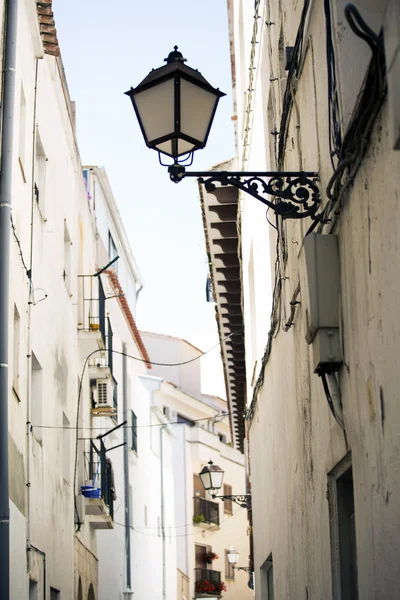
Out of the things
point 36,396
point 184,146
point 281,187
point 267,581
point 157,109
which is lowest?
point 267,581

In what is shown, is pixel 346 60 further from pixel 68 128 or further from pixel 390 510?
pixel 68 128

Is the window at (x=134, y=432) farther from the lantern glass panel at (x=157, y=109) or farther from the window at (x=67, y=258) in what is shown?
the lantern glass panel at (x=157, y=109)

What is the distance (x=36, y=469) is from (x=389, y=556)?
30.2 feet

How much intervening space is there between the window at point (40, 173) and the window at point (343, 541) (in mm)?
9265

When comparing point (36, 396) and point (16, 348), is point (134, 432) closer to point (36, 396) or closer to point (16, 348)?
point (36, 396)

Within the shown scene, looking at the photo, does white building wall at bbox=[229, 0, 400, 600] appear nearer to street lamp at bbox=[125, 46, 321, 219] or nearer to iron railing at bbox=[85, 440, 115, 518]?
street lamp at bbox=[125, 46, 321, 219]

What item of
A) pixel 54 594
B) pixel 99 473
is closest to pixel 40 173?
pixel 54 594

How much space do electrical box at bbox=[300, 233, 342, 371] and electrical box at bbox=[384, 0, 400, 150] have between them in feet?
5.53

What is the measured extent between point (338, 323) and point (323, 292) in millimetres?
174

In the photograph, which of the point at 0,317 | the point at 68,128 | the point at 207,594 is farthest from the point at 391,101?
the point at 207,594

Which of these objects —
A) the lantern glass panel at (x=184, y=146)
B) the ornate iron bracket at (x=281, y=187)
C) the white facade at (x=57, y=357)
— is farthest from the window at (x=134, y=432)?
the ornate iron bracket at (x=281, y=187)

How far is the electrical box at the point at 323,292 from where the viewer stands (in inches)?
212

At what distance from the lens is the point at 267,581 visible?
12062 millimetres

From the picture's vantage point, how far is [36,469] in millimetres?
13141
